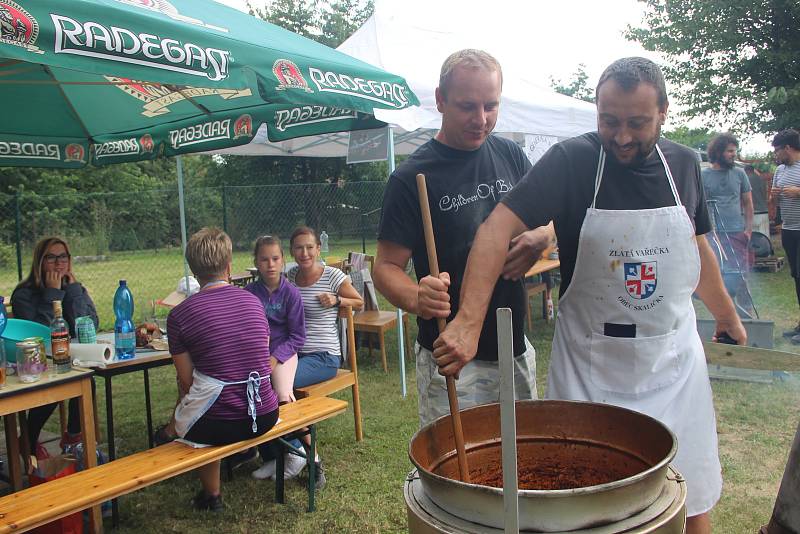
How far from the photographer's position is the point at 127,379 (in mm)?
6430

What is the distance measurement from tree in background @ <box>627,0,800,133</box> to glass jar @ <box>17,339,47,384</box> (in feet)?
45.4

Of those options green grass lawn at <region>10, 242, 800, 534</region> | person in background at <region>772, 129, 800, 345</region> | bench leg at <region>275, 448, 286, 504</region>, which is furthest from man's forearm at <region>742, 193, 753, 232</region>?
bench leg at <region>275, 448, 286, 504</region>

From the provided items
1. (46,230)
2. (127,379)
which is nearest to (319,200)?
(46,230)

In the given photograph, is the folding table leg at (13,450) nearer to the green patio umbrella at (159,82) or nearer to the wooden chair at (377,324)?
the green patio umbrella at (159,82)

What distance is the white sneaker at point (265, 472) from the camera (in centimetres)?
388

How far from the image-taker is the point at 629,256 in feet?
5.57

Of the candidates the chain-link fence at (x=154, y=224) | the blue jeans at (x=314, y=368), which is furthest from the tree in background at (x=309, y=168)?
the blue jeans at (x=314, y=368)

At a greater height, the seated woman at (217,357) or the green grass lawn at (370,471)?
the seated woman at (217,357)

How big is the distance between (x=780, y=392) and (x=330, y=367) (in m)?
3.47

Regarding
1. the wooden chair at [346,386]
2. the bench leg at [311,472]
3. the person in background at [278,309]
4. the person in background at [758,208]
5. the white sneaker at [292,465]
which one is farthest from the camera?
the person in background at [758,208]

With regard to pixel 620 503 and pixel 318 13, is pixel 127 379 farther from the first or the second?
pixel 318 13

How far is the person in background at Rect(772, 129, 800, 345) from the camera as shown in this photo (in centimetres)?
659

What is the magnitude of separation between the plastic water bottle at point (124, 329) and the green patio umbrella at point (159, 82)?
1.27 metres

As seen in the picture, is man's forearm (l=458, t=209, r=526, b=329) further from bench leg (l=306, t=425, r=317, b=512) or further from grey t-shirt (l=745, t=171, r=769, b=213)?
grey t-shirt (l=745, t=171, r=769, b=213)
